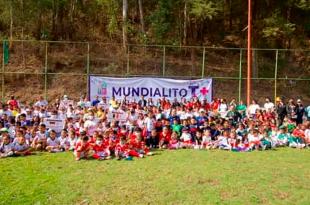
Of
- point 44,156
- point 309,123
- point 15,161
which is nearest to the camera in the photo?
point 15,161

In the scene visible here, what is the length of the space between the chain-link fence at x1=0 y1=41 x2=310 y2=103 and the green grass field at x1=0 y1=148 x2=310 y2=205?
Result: 49.4 feet

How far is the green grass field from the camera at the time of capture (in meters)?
8.99

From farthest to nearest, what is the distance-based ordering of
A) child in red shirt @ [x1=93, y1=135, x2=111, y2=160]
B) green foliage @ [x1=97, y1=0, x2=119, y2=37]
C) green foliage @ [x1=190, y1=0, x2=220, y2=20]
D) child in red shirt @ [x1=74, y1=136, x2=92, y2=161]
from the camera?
green foliage @ [x1=97, y1=0, x2=119, y2=37] → green foliage @ [x1=190, y1=0, x2=220, y2=20] → child in red shirt @ [x1=93, y1=135, x2=111, y2=160] → child in red shirt @ [x1=74, y1=136, x2=92, y2=161]

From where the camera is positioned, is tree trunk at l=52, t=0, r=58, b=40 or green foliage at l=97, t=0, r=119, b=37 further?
green foliage at l=97, t=0, r=119, b=37

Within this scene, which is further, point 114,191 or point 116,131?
point 116,131

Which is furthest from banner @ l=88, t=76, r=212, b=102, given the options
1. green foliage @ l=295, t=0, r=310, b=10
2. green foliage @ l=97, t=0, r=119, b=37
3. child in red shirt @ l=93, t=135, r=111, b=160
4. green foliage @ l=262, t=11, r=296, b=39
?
green foliage @ l=295, t=0, r=310, b=10

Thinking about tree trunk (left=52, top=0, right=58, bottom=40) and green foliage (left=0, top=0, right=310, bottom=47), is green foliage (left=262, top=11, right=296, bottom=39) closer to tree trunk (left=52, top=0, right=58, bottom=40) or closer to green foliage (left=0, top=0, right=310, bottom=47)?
green foliage (left=0, top=0, right=310, bottom=47)

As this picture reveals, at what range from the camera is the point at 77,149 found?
1302cm

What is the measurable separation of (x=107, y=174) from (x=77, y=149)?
2.39 m

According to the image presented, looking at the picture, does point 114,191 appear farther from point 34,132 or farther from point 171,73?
point 171,73

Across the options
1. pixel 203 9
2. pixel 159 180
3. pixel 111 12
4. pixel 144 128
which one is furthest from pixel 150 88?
pixel 111 12

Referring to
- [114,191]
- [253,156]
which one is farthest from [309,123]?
[114,191]

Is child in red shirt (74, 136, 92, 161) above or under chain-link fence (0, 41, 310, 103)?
under

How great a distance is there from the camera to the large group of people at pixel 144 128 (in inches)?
540
